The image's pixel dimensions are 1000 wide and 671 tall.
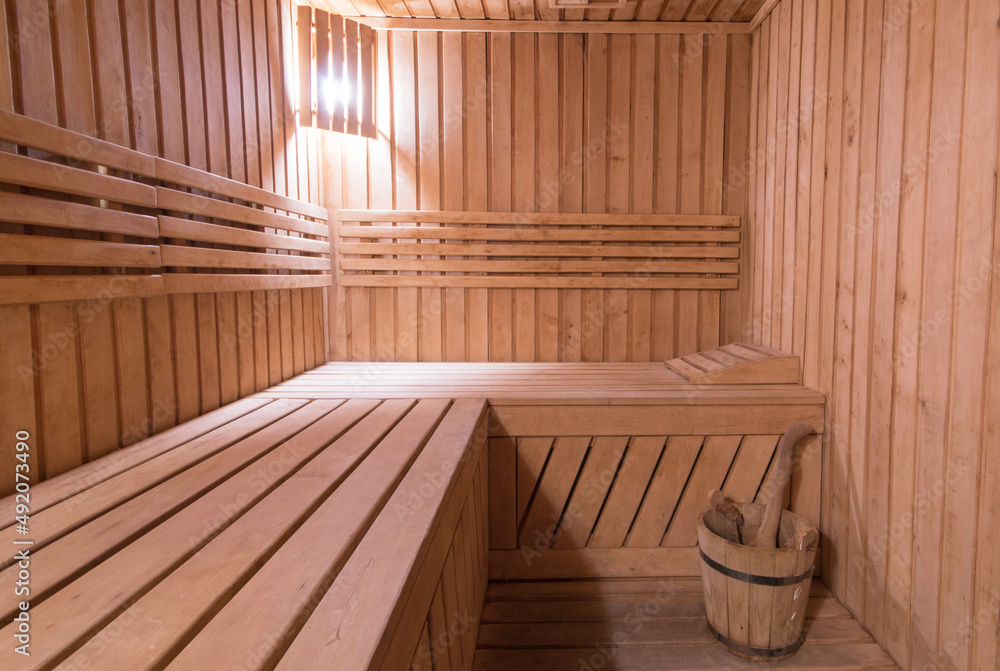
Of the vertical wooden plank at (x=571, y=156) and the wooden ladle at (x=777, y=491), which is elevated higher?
the vertical wooden plank at (x=571, y=156)

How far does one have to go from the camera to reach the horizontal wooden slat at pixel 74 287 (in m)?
1.31

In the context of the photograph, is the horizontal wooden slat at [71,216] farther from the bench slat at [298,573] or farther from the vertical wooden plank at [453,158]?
the vertical wooden plank at [453,158]

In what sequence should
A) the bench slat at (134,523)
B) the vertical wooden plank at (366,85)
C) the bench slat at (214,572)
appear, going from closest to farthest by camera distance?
the bench slat at (214,572) < the bench slat at (134,523) < the vertical wooden plank at (366,85)

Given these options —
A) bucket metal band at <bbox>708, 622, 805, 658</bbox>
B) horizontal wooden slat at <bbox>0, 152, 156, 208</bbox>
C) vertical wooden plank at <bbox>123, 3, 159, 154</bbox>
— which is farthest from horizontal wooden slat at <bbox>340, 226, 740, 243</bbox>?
bucket metal band at <bbox>708, 622, 805, 658</bbox>

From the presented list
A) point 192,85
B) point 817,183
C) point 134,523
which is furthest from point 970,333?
Answer: point 192,85

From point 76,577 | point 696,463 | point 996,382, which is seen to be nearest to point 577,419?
point 696,463

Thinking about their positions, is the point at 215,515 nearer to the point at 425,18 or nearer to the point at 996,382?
the point at 996,382

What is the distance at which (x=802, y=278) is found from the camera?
256 cm

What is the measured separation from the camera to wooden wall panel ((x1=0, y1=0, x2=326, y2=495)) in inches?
55.2

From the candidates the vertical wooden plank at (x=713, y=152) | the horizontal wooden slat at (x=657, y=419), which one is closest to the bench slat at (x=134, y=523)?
the horizontal wooden slat at (x=657, y=419)

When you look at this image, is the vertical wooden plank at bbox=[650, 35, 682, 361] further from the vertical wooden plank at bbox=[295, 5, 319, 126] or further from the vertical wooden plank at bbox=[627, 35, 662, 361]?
the vertical wooden plank at bbox=[295, 5, 319, 126]

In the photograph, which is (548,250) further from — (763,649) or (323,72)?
(763,649)

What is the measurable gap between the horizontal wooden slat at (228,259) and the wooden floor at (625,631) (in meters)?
1.74

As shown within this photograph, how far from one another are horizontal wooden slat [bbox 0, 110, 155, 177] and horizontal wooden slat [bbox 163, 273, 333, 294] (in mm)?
360
